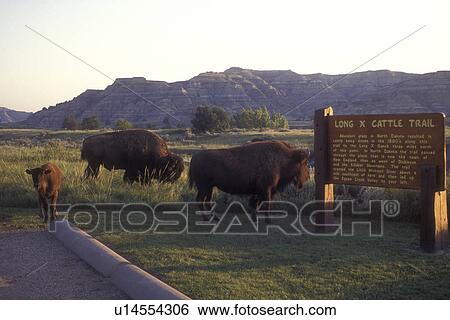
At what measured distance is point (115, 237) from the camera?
969cm

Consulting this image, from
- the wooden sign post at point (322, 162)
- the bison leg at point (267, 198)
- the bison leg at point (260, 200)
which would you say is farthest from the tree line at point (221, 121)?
the wooden sign post at point (322, 162)

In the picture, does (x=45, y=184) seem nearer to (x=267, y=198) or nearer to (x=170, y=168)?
(x=267, y=198)

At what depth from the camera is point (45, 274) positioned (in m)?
7.48

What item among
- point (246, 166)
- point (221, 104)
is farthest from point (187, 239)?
point (221, 104)

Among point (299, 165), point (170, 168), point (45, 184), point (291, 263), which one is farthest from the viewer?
point (170, 168)

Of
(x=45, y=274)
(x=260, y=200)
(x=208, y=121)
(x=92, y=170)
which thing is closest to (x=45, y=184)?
(x=45, y=274)

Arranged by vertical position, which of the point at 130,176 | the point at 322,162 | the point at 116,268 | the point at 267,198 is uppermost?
the point at 322,162

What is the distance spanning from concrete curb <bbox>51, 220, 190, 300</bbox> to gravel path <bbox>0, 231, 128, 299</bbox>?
0.09 meters

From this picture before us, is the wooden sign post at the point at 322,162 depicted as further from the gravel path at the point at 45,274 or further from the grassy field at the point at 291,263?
the gravel path at the point at 45,274

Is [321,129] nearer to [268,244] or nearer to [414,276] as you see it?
[268,244]

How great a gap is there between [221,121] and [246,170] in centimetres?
5057

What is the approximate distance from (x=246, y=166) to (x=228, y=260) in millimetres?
3377

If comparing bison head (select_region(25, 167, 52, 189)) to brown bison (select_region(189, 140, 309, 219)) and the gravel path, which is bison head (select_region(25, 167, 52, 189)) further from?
brown bison (select_region(189, 140, 309, 219))

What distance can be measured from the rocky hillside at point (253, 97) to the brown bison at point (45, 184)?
80.4 meters
